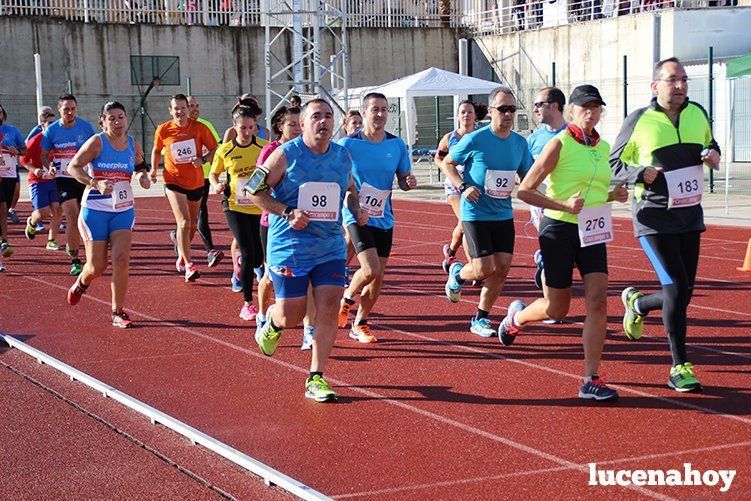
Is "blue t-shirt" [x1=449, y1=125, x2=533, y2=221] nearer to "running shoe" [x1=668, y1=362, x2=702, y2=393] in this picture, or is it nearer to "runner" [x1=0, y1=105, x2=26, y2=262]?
"running shoe" [x1=668, y1=362, x2=702, y2=393]

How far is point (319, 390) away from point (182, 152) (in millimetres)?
6109

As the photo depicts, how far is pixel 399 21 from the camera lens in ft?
135

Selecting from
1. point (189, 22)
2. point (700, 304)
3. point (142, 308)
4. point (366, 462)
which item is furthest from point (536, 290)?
point (189, 22)

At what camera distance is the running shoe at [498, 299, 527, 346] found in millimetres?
8273

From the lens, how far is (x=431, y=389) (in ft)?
24.0

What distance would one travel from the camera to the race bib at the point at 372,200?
873 centimetres

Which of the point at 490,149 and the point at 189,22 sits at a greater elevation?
the point at 189,22

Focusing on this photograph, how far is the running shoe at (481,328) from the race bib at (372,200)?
4.21ft

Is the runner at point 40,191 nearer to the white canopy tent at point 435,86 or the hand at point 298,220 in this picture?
the hand at point 298,220

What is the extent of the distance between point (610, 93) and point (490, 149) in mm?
23372

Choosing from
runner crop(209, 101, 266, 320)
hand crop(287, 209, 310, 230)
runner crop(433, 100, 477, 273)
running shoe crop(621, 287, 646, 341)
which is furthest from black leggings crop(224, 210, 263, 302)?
running shoe crop(621, 287, 646, 341)

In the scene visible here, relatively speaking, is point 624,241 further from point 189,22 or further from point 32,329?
point 189,22

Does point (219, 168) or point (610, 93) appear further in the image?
point (610, 93)

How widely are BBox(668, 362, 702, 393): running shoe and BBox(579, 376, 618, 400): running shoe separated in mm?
448
